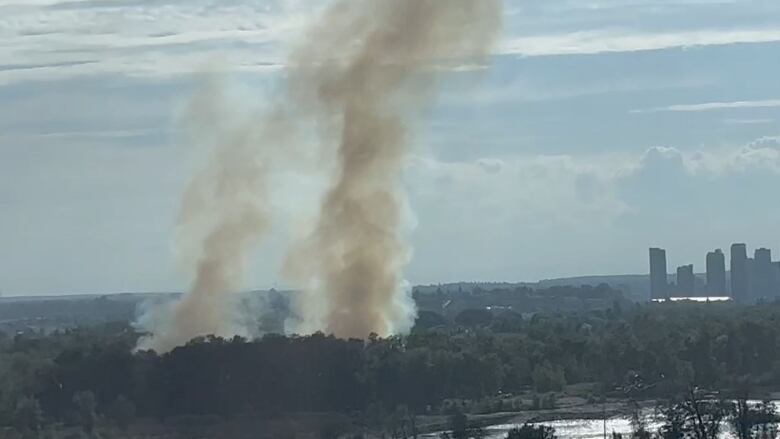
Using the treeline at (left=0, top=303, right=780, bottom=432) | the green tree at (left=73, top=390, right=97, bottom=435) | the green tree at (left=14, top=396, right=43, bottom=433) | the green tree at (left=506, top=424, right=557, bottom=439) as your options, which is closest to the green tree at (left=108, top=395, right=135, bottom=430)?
the treeline at (left=0, top=303, right=780, bottom=432)

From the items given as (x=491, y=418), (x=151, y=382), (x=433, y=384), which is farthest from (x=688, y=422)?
(x=151, y=382)

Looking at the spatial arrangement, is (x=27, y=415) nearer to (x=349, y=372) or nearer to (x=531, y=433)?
(x=349, y=372)

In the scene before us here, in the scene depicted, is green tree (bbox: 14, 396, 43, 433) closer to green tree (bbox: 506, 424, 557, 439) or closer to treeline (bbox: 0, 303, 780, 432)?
treeline (bbox: 0, 303, 780, 432)

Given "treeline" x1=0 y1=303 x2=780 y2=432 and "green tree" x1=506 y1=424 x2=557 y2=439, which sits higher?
"treeline" x1=0 y1=303 x2=780 y2=432

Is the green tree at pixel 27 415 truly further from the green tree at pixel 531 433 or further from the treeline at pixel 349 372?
the green tree at pixel 531 433

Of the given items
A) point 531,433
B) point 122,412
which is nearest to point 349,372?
point 122,412

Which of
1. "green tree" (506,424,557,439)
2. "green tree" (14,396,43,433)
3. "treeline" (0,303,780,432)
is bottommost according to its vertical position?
"green tree" (506,424,557,439)

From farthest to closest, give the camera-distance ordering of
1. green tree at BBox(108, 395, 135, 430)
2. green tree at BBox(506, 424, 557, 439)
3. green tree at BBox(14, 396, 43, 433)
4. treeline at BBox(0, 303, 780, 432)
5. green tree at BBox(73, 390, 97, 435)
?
treeline at BBox(0, 303, 780, 432) → green tree at BBox(108, 395, 135, 430) → green tree at BBox(73, 390, 97, 435) → green tree at BBox(14, 396, 43, 433) → green tree at BBox(506, 424, 557, 439)

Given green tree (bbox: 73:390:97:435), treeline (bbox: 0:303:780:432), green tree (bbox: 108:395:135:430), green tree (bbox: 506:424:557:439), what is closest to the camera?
green tree (bbox: 506:424:557:439)
